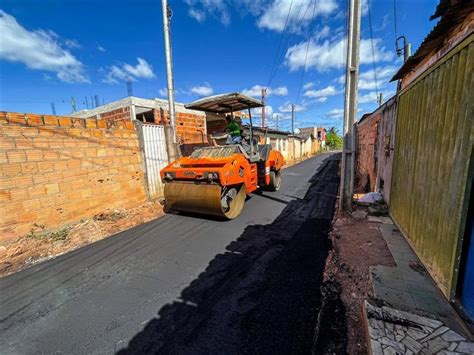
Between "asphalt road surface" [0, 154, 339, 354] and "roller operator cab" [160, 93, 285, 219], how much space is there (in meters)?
0.70

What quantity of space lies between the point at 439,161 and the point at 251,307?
100 inches

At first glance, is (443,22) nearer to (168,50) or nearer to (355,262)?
(355,262)

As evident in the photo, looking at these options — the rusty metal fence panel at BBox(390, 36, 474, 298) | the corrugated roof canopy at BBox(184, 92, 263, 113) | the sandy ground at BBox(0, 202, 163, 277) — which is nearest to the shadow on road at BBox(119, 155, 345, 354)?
the rusty metal fence panel at BBox(390, 36, 474, 298)

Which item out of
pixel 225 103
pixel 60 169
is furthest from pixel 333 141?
pixel 60 169

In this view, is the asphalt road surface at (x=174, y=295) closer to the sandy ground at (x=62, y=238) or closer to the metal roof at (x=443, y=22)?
the sandy ground at (x=62, y=238)

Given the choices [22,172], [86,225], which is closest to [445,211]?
[86,225]

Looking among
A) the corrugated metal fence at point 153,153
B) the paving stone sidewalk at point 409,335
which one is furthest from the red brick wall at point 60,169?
the paving stone sidewalk at point 409,335

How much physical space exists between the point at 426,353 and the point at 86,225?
5.30 metres

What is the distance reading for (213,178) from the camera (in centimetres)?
429

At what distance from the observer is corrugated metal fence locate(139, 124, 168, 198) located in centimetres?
607

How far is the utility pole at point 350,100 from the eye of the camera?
4316mm

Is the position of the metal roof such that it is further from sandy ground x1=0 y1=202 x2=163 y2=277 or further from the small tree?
the small tree

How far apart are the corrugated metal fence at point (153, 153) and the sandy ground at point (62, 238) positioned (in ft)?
4.12

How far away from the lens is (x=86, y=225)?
4445 millimetres
